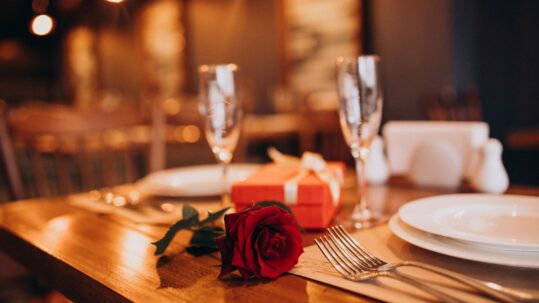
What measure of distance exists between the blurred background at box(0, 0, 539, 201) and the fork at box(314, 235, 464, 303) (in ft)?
2.84

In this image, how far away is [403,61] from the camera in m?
3.96

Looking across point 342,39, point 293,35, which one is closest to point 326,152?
point 342,39

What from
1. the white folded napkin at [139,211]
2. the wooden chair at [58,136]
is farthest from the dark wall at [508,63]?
the white folded napkin at [139,211]

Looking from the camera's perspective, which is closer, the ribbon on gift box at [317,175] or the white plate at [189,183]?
the ribbon on gift box at [317,175]

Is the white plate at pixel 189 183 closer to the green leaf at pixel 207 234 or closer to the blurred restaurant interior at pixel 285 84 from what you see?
the green leaf at pixel 207 234

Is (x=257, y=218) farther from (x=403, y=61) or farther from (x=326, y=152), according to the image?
(x=403, y=61)

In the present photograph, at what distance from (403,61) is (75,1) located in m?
7.55

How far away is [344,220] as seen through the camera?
0.84 metres

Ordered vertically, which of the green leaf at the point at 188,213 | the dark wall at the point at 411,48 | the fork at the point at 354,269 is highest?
the dark wall at the point at 411,48

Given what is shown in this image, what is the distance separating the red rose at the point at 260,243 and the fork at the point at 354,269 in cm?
5

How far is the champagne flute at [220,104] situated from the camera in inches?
33.5

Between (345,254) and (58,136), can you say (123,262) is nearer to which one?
(345,254)

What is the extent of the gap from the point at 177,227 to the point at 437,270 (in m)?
0.35

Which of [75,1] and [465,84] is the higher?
[75,1]
